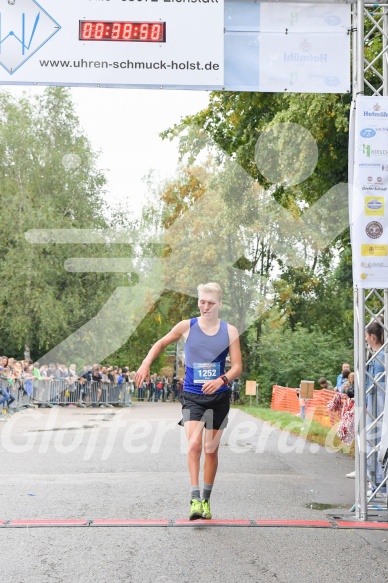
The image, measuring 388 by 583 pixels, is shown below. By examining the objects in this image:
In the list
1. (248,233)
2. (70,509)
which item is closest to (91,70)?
(70,509)

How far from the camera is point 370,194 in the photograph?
8508 mm

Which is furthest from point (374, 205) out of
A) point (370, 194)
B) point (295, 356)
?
point (295, 356)

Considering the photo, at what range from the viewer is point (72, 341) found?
5153 cm

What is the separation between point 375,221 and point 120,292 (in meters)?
45.9

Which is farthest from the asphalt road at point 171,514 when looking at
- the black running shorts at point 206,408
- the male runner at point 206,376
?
the black running shorts at point 206,408

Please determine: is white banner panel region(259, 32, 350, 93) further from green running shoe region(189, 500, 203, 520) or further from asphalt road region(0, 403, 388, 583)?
green running shoe region(189, 500, 203, 520)

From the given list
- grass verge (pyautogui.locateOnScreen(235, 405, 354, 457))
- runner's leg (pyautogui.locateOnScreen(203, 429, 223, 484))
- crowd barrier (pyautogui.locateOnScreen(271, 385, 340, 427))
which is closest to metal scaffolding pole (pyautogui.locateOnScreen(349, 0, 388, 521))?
runner's leg (pyautogui.locateOnScreen(203, 429, 223, 484))

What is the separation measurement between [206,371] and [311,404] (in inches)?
770

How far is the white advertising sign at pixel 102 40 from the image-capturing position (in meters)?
9.09

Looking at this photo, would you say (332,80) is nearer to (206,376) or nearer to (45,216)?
(206,376)

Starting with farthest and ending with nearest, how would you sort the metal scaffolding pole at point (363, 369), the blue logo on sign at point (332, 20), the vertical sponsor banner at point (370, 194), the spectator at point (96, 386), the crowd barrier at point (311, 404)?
the spectator at point (96, 386)
the crowd barrier at point (311, 404)
the blue logo on sign at point (332, 20)
the vertical sponsor banner at point (370, 194)
the metal scaffolding pole at point (363, 369)

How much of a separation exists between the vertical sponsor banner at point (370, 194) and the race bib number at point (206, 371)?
1.58 m

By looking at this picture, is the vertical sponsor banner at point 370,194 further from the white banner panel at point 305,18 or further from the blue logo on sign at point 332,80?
the white banner panel at point 305,18

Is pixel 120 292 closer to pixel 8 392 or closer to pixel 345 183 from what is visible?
pixel 8 392
